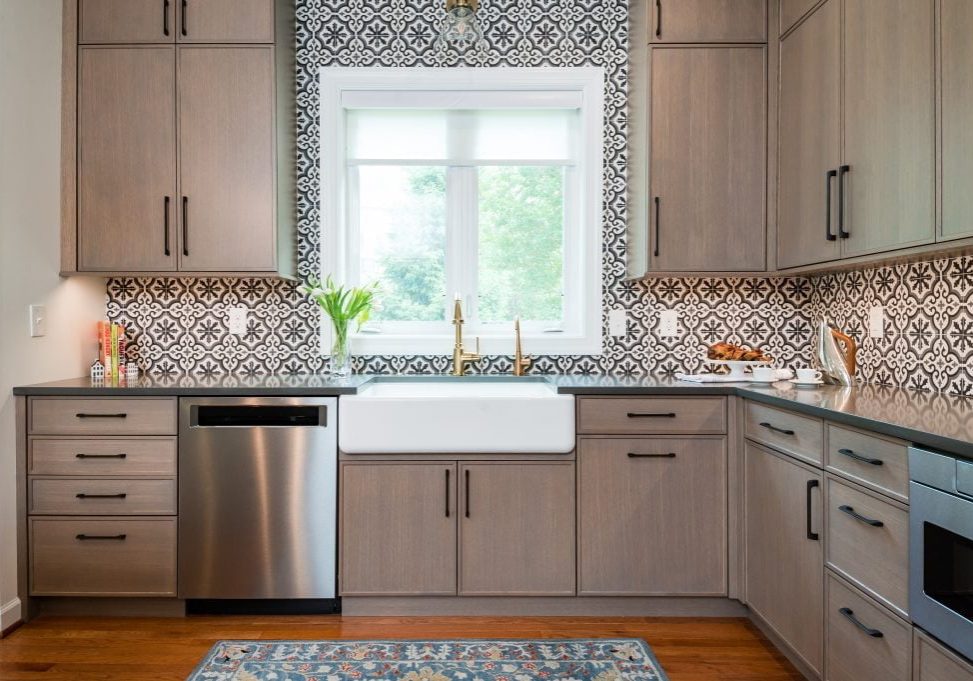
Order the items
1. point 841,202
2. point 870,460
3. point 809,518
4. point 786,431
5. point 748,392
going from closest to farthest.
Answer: point 870,460, point 809,518, point 786,431, point 841,202, point 748,392

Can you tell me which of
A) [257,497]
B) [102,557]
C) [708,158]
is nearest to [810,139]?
[708,158]

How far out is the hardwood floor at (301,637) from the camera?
88.4 inches

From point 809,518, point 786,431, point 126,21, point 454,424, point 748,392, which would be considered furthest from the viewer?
point 126,21

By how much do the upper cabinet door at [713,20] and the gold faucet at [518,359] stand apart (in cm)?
135

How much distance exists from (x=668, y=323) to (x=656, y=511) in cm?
96

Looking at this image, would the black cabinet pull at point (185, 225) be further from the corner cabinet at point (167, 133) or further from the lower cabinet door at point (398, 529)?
the lower cabinet door at point (398, 529)

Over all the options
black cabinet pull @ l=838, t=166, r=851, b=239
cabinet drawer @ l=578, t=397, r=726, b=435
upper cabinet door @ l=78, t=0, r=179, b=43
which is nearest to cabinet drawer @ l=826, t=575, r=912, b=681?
cabinet drawer @ l=578, t=397, r=726, b=435

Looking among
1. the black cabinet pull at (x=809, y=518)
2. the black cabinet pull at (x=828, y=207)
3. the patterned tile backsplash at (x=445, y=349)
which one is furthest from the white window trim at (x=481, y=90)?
the black cabinet pull at (x=809, y=518)

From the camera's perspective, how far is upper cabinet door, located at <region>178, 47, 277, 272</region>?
9.38ft

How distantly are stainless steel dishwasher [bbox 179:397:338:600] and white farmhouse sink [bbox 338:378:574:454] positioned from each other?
0.34 feet

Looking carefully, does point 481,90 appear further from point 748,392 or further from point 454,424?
point 748,392

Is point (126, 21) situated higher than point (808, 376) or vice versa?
point (126, 21)

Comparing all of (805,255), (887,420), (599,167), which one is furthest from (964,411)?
(599,167)

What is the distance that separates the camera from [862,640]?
1.79m
